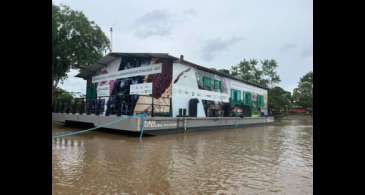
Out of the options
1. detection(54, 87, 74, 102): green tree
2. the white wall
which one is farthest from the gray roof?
detection(54, 87, 74, 102): green tree

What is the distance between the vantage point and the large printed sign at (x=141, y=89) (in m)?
14.0

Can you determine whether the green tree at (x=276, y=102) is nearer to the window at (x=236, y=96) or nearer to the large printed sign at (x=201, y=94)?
the window at (x=236, y=96)

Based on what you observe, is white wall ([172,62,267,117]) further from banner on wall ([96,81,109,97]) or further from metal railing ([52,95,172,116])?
banner on wall ([96,81,109,97])

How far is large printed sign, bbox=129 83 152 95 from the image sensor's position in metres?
14.0

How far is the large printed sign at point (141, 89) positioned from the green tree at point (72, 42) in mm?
7160

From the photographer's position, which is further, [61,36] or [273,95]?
[273,95]

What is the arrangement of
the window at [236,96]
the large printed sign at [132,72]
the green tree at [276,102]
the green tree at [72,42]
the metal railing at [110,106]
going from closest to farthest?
the metal railing at [110,106]
the large printed sign at [132,72]
the window at [236,96]
the green tree at [72,42]
the green tree at [276,102]

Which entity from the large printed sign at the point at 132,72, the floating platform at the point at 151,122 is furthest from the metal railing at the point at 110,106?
the large printed sign at the point at 132,72

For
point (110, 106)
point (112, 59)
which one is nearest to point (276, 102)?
point (112, 59)
